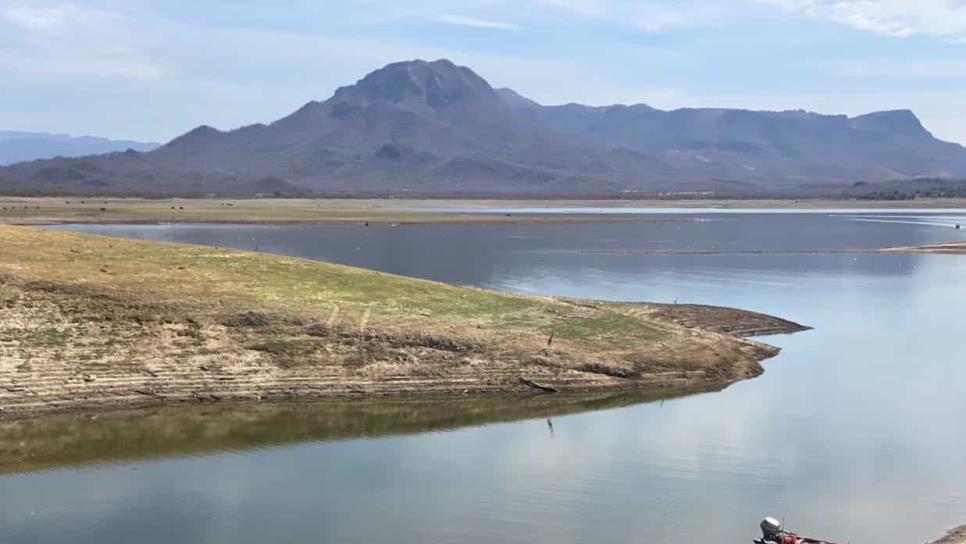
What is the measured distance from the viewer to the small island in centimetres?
4419

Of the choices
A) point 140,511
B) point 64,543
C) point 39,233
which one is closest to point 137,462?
point 140,511

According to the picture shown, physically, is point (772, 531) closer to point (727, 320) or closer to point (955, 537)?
point (955, 537)

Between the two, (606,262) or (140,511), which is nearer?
(140,511)

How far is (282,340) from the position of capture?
158ft

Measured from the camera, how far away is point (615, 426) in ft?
137

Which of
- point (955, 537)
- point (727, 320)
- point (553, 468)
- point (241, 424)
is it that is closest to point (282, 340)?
point (241, 424)

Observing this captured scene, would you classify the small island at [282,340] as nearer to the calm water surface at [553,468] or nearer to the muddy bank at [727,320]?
the calm water surface at [553,468]

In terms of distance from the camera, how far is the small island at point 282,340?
145ft

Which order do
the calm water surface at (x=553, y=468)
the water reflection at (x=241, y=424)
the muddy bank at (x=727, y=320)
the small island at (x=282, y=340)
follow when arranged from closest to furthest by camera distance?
the calm water surface at (x=553, y=468) < the water reflection at (x=241, y=424) < the small island at (x=282, y=340) < the muddy bank at (x=727, y=320)

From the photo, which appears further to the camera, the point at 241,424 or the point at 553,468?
the point at 241,424

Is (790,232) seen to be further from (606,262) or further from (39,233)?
(39,233)

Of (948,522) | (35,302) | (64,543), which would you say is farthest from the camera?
(35,302)

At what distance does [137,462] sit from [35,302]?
15758mm

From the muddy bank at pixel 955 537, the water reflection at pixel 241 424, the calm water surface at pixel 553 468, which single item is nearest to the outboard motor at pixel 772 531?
the calm water surface at pixel 553 468
